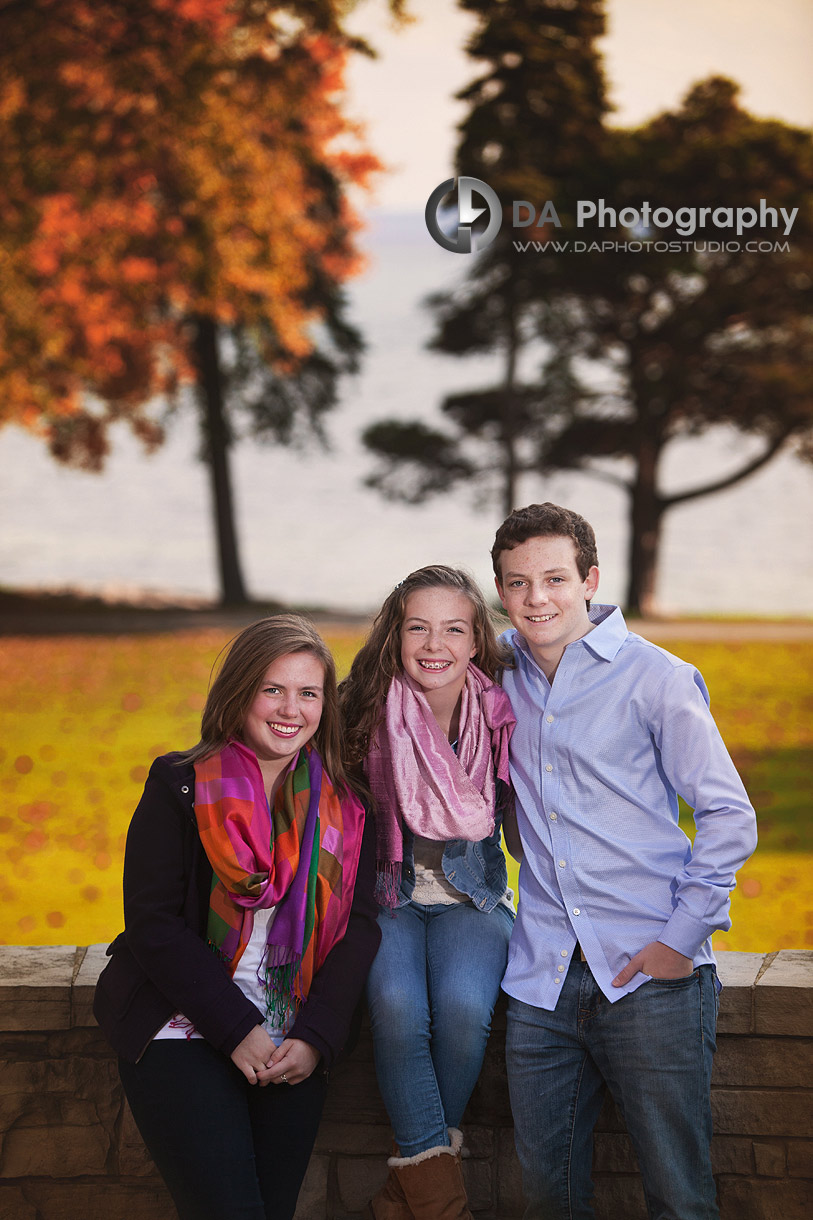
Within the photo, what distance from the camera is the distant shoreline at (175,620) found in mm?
12984

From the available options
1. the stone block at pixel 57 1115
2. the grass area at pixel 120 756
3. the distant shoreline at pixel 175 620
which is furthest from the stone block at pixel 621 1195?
the distant shoreline at pixel 175 620

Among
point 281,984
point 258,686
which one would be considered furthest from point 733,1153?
point 258,686

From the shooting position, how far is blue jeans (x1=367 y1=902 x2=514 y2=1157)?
1.97 meters

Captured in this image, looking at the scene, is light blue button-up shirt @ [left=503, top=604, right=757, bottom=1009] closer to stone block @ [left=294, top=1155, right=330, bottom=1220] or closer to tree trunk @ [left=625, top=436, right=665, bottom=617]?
stone block @ [left=294, top=1155, right=330, bottom=1220]

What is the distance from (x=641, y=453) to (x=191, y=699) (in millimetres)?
8965

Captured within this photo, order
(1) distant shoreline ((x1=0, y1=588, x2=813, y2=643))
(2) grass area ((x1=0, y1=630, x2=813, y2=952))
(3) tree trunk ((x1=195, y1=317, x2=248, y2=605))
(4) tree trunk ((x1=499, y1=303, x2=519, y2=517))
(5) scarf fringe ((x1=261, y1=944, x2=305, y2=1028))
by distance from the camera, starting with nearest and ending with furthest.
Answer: (5) scarf fringe ((x1=261, y1=944, x2=305, y2=1028)), (2) grass area ((x1=0, y1=630, x2=813, y2=952)), (1) distant shoreline ((x1=0, y1=588, x2=813, y2=643)), (3) tree trunk ((x1=195, y1=317, x2=248, y2=605)), (4) tree trunk ((x1=499, y1=303, x2=519, y2=517))

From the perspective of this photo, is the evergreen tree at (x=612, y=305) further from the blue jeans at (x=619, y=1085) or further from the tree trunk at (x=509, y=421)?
the blue jeans at (x=619, y=1085)

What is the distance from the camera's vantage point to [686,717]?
6.60 feet

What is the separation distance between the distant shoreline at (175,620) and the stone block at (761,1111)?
32.8 feet

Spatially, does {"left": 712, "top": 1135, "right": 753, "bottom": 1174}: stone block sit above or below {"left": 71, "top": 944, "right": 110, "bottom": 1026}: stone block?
below

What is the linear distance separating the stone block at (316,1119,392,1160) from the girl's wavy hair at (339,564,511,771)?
2.18ft

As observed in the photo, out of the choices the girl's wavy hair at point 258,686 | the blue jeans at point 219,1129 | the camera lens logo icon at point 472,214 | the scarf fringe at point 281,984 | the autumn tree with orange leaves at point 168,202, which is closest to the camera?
the blue jeans at point 219,1129

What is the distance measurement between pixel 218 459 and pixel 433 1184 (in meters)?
13.8

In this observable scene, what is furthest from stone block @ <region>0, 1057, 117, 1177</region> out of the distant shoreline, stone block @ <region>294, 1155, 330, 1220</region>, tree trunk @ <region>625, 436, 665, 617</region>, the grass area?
tree trunk @ <region>625, 436, 665, 617</region>
